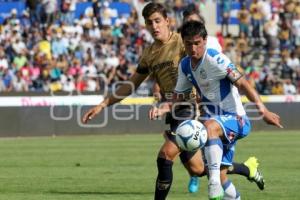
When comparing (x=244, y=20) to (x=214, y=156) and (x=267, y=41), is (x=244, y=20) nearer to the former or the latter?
(x=267, y=41)

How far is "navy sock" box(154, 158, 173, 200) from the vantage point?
10180 millimetres

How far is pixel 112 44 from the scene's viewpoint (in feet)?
100

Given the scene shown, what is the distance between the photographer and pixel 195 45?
9.41 metres

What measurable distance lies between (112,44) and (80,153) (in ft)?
35.5

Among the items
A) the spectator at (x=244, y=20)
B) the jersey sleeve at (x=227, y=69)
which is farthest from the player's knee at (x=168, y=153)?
the spectator at (x=244, y=20)

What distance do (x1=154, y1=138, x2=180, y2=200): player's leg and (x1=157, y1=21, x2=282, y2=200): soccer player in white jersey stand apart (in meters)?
0.69

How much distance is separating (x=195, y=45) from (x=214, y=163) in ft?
4.00

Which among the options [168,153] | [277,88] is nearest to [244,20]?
[277,88]

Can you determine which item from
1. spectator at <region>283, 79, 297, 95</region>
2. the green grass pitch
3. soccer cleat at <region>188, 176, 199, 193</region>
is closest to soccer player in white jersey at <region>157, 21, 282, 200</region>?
the green grass pitch

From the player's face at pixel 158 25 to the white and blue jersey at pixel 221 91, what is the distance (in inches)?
50.7

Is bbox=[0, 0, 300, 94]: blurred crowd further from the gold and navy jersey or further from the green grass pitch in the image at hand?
the gold and navy jersey

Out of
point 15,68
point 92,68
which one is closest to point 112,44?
point 92,68

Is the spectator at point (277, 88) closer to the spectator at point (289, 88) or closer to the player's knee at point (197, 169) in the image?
the spectator at point (289, 88)

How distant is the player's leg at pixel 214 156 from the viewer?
8930 mm
